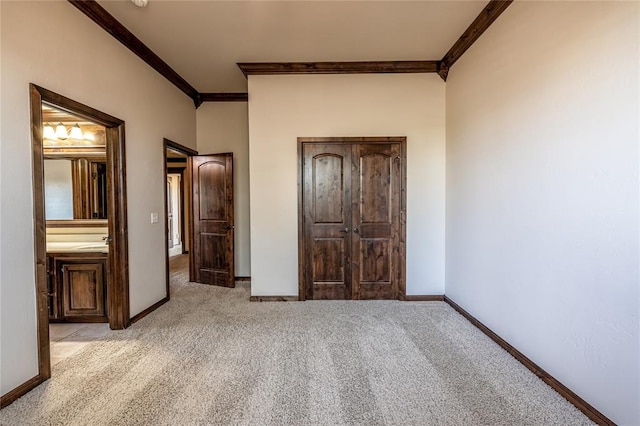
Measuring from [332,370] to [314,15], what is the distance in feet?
10.4

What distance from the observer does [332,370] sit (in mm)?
2340

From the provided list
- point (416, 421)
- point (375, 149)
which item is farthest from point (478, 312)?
point (375, 149)

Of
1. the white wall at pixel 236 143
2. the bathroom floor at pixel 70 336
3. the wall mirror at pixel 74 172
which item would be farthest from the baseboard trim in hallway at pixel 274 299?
the wall mirror at pixel 74 172

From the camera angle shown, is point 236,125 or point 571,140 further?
point 236,125

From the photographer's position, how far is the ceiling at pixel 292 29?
2.73 metres

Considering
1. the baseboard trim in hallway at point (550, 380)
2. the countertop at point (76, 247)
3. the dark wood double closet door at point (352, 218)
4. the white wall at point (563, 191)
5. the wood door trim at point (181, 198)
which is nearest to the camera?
the white wall at point (563, 191)

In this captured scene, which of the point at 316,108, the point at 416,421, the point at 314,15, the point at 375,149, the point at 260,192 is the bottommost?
the point at 416,421

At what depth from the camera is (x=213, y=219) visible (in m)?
4.79

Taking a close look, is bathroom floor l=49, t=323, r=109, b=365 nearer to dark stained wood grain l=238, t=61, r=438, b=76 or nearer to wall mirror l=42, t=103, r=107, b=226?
wall mirror l=42, t=103, r=107, b=226

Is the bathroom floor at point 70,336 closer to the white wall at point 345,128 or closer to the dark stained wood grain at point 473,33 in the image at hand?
the white wall at point 345,128

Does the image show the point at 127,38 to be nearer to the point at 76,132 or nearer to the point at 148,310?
the point at 76,132

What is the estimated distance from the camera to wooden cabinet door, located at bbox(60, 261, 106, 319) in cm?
317

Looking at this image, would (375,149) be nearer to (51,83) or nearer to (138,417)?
(51,83)

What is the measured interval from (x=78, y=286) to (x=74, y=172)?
1541 millimetres
